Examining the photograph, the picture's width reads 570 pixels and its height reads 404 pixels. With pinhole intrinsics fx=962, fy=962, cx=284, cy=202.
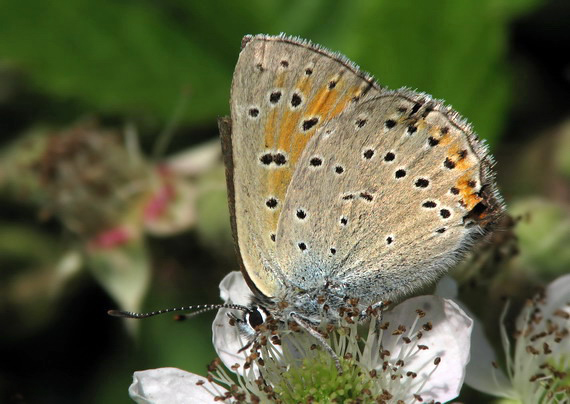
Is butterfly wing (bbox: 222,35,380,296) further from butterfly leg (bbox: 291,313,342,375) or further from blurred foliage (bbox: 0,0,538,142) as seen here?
blurred foliage (bbox: 0,0,538,142)

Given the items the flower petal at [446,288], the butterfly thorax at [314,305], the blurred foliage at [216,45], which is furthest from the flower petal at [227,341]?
the blurred foliage at [216,45]

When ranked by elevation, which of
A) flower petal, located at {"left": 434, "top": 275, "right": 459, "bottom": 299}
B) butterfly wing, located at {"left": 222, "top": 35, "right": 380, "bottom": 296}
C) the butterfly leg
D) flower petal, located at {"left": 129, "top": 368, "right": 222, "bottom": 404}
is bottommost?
flower petal, located at {"left": 434, "top": 275, "right": 459, "bottom": 299}

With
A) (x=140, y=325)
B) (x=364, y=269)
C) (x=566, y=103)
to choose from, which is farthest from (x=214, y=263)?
(x=566, y=103)

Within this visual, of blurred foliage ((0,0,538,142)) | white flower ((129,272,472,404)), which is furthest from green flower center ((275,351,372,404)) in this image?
blurred foliage ((0,0,538,142))

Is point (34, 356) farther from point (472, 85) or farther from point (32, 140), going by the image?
point (472, 85)

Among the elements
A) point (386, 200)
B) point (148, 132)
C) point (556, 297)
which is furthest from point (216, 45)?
point (556, 297)

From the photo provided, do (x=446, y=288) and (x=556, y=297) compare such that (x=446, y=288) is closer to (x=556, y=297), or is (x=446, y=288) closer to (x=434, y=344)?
(x=434, y=344)

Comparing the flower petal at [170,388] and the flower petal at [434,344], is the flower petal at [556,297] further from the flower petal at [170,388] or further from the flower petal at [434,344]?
the flower petal at [170,388]
